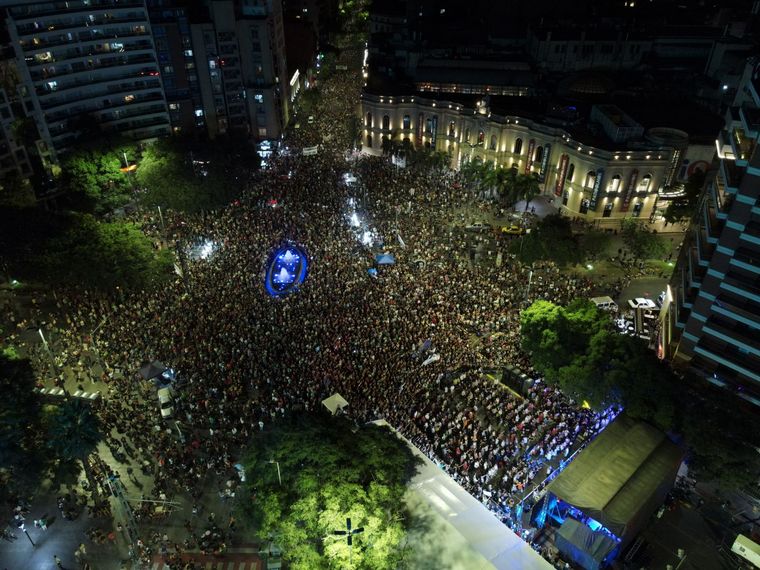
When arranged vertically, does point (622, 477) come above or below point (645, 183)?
below

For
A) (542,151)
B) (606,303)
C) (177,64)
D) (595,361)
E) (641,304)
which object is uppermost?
(177,64)

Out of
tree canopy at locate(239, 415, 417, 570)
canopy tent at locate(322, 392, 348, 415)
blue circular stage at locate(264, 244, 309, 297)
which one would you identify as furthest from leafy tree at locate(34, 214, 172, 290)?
tree canopy at locate(239, 415, 417, 570)

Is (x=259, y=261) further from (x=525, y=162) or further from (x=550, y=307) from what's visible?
(x=525, y=162)

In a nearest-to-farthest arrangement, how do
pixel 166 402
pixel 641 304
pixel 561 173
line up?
pixel 166 402, pixel 641 304, pixel 561 173

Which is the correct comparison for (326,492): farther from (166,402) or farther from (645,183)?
(645,183)

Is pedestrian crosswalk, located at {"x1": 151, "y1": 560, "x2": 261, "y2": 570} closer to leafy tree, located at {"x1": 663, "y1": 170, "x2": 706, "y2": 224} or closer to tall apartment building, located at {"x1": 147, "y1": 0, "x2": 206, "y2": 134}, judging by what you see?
leafy tree, located at {"x1": 663, "y1": 170, "x2": 706, "y2": 224}

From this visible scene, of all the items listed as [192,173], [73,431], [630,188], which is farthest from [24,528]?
[630,188]

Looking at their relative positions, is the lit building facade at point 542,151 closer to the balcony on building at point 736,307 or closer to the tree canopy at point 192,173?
the tree canopy at point 192,173

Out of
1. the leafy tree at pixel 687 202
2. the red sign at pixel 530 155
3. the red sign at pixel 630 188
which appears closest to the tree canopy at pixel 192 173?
the red sign at pixel 530 155
